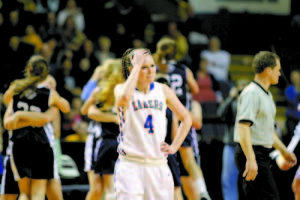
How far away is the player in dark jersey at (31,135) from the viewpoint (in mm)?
6637

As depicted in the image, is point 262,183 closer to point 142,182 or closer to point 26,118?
point 142,182

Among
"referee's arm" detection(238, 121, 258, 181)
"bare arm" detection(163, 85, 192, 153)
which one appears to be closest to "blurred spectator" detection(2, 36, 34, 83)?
"referee's arm" detection(238, 121, 258, 181)

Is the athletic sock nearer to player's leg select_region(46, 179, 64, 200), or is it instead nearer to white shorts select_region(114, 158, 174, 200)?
player's leg select_region(46, 179, 64, 200)

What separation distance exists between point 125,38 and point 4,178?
8691mm

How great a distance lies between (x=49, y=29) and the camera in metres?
14.2

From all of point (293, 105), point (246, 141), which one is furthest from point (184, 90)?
point (293, 105)

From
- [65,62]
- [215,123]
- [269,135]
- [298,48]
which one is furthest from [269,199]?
[298,48]

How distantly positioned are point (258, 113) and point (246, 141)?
15.1 inches

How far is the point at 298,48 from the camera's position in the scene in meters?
15.4

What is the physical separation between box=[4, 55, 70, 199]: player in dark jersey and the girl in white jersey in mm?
1667

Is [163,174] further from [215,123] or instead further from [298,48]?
[298,48]

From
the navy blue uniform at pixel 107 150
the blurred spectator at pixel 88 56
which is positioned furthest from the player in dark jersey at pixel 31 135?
the blurred spectator at pixel 88 56

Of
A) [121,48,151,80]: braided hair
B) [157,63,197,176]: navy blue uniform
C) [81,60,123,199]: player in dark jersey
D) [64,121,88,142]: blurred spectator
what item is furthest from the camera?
[64,121,88,142]: blurred spectator

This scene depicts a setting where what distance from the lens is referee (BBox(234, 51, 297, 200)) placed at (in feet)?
20.0
